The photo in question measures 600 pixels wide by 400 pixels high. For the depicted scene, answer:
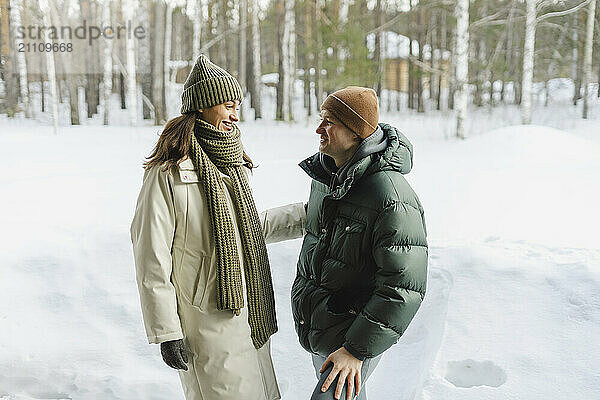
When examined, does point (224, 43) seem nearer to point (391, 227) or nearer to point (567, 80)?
point (567, 80)

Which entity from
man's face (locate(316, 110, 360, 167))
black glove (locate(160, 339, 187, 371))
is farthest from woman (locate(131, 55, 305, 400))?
man's face (locate(316, 110, 360, 167))

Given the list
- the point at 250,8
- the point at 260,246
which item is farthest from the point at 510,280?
the point at 250,8

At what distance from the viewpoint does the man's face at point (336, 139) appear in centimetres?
184

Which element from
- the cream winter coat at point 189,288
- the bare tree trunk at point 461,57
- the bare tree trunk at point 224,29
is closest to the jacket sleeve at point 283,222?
the cream winter coat at point 189,288

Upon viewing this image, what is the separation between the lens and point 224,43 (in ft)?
59.1

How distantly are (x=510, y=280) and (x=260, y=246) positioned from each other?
6.74 feet

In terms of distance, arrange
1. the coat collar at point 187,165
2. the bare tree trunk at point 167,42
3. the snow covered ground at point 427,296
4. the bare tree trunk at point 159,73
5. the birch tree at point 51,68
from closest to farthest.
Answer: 1. the coat collar at point 187,165
2. the snow covered ground at point 427,296
3. the birch tree at point 51,68
4. the bare tree trunk at point 159,73
5. the bare tree trunk at point 167,42

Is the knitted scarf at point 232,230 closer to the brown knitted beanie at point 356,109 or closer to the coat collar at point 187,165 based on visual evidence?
the coat collar at point 187,165

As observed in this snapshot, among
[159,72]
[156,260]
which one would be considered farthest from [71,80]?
[156,260]

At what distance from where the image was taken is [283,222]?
2342 mm

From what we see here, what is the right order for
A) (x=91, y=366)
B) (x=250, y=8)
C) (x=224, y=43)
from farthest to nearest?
(x=224, y=43) < (x=250, y=8) < (x=91, y=366)

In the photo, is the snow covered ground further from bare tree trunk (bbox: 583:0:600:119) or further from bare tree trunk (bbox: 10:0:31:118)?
bare tree trunk (bbox: 10:0:31:118)

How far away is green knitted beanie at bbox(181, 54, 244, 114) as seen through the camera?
1.92 metres

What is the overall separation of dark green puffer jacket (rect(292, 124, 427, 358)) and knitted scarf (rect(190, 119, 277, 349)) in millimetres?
180
